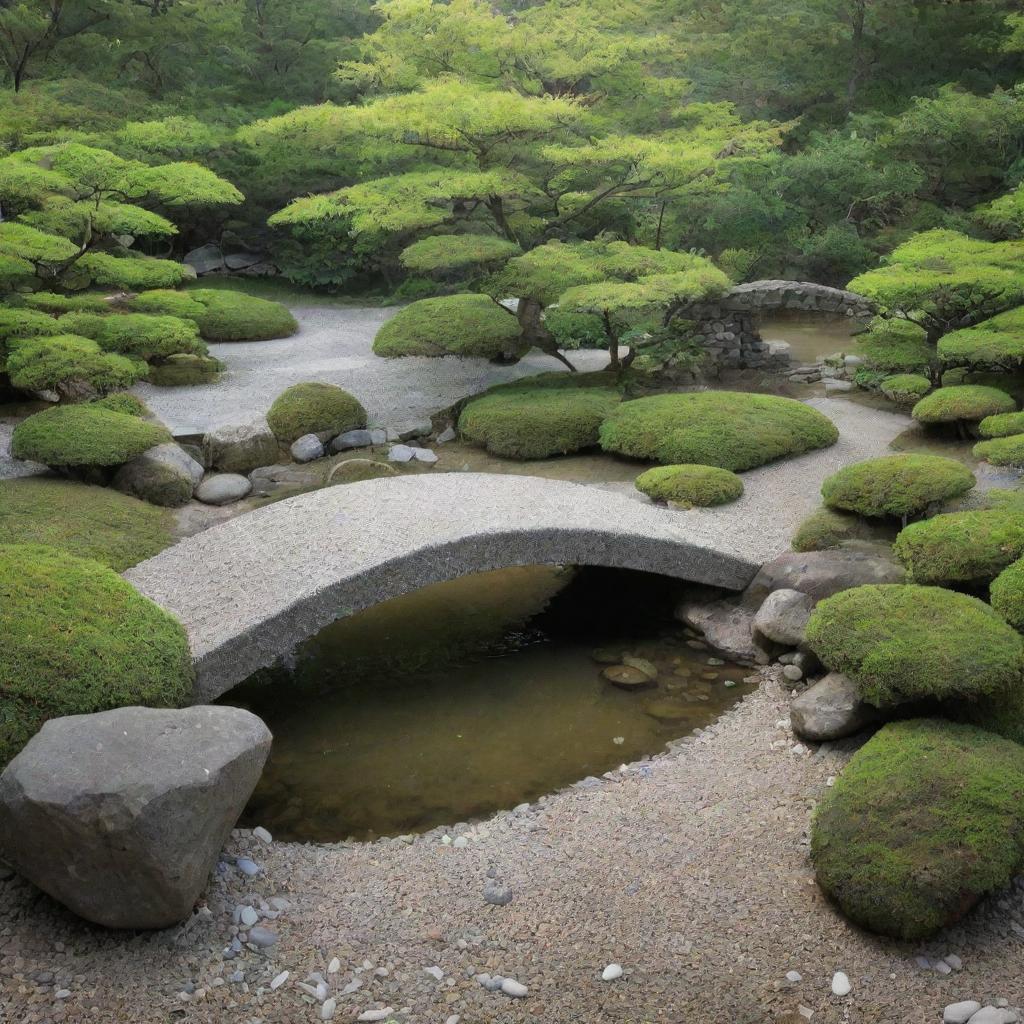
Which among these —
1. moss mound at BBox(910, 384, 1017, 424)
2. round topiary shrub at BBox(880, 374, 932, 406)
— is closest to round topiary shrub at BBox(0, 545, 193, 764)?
moss mound at BBox(910, 384, 1017, 424)

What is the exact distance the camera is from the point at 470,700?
6.39 m

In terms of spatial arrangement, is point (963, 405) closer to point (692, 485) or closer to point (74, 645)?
point (692, 485)

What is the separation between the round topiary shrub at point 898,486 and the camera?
24.3 ft

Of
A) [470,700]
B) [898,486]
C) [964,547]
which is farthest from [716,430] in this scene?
[470,700]

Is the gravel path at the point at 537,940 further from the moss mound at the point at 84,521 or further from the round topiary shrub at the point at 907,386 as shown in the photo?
the round topiary shrub at the point at 907,386

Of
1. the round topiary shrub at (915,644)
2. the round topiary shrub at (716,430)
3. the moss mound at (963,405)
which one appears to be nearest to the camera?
the round topiary shrub at (915,644)

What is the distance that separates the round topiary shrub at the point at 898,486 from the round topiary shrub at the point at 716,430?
1554 millimetres

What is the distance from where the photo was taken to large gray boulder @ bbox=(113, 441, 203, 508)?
9000 millimetres

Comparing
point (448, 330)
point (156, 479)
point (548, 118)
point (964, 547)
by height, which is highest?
point (548, 118)

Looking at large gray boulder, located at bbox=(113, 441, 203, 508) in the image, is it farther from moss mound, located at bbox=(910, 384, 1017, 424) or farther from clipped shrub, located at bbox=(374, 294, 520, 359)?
moss mound, located at bbox=(910, 384, 1017, 424)

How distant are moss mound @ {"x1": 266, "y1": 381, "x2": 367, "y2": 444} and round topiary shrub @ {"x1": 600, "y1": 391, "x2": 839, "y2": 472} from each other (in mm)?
2976

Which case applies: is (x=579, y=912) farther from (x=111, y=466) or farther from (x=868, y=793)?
(x=111, y=466)

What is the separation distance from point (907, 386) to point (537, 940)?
8409mm

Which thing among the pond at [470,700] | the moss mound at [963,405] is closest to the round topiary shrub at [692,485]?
the pond at [470,700]
